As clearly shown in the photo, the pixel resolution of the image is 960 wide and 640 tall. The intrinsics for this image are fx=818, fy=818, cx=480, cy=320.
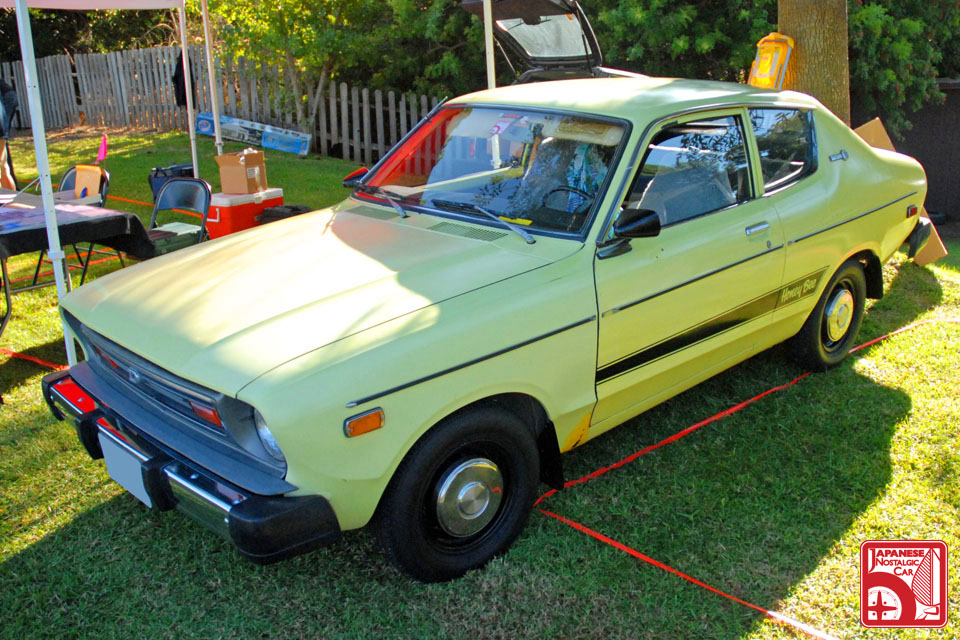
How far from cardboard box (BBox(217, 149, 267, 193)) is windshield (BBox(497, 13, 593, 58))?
2.64 metres

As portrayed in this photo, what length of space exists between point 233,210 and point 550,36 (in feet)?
10.6

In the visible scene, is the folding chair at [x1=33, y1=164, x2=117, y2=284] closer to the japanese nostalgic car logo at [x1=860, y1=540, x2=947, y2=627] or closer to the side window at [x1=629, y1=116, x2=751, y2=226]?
the side window at [x1=629, y1=116, x2=751, y2=226]

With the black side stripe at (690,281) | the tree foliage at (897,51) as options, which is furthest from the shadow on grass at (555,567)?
the tree foliage at (897,51)

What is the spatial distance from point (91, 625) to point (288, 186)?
8.89m

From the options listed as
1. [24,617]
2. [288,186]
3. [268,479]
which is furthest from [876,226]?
[288,186]

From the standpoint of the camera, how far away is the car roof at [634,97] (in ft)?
→ 12.3

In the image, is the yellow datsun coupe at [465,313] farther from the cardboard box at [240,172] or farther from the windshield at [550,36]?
the cardboard box at [240,172]

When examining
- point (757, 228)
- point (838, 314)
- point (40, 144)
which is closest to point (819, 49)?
point (838, 314)

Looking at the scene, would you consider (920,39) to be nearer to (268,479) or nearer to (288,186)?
(288,186)

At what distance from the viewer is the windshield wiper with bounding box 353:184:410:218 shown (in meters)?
3.98

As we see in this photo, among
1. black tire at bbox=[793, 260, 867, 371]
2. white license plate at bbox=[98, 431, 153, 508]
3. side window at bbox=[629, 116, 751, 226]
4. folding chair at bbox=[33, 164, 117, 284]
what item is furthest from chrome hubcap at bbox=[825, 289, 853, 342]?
folding chair at bbox=[33, 164, 117, 284]

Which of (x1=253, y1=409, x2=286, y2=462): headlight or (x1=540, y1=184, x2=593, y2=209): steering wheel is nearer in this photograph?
(x1=253, y1=409, x2=286, y2=462): headlight

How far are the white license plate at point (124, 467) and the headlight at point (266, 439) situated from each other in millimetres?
550

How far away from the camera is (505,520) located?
3.30m
